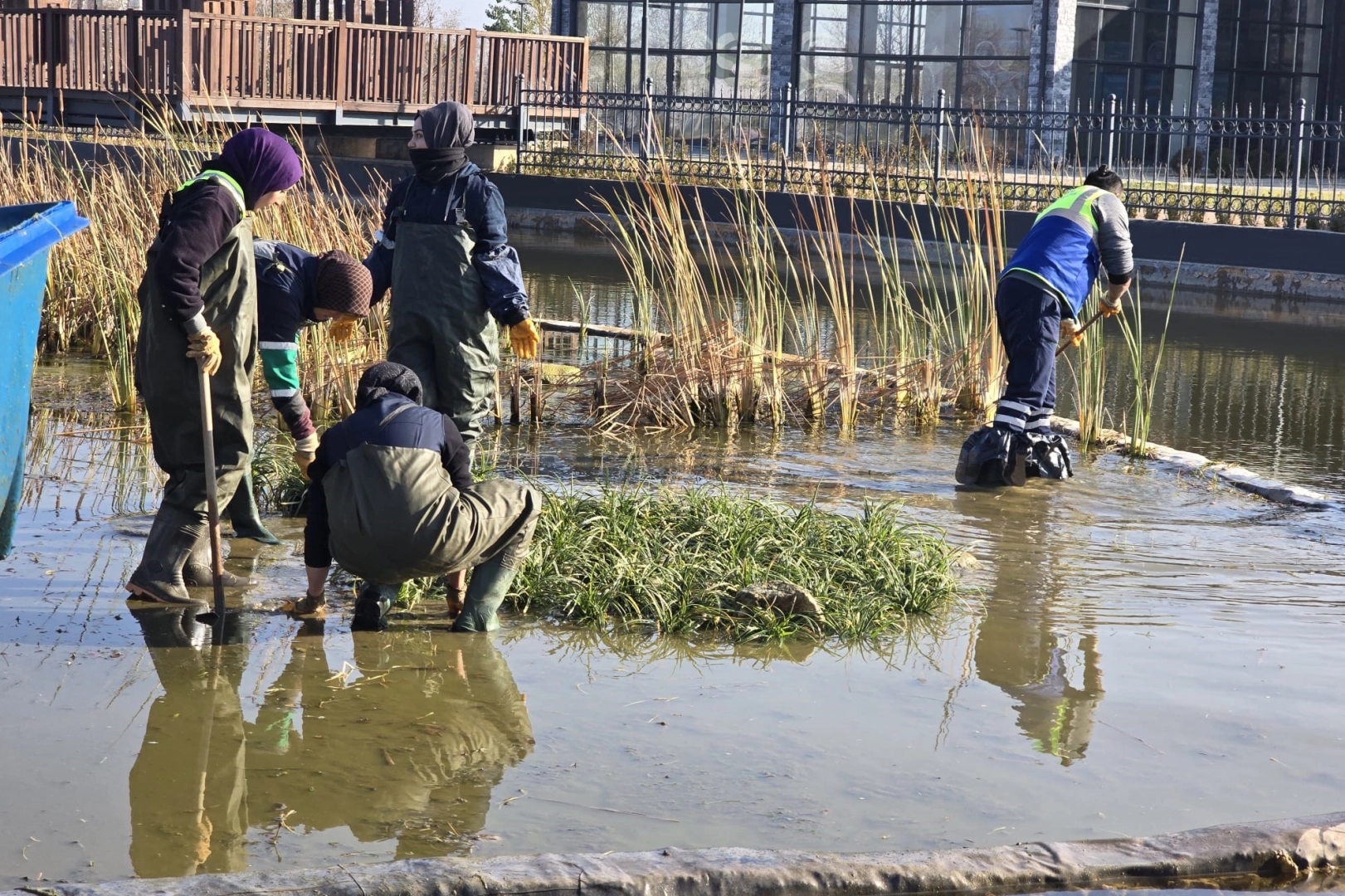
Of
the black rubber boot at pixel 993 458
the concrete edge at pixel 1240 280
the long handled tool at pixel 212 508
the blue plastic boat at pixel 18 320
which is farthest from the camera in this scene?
the concrete edge at pixel 1240 280

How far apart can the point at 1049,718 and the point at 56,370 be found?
644cm

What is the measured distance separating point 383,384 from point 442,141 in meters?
1.40

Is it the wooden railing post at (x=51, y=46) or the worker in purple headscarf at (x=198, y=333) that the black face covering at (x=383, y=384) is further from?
the wooden railing post at (x=51, y=46)

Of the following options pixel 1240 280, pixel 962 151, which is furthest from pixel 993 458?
pixel 1240 280

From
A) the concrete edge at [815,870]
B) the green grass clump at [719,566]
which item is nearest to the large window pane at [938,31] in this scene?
the green grass clump at [719,566]

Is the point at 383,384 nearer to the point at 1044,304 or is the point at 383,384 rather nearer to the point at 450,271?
the point at 450,271

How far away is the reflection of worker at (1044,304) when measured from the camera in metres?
7.05

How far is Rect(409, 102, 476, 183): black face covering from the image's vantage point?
5473mm

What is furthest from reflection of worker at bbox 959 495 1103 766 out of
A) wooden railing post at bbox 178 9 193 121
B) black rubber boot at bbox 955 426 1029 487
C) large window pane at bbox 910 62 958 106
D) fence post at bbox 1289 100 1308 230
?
large window pane at bbox 910 62 958 106

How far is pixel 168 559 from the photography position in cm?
473

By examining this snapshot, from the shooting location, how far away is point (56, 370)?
8688 mm

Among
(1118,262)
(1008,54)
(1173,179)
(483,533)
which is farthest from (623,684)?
(1008,54)

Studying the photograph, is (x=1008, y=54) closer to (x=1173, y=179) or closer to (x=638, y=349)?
(x=1173, y=179)

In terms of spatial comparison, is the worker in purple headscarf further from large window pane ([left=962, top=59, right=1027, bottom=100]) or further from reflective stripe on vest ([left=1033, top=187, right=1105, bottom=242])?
large window pane ([left=962, top=59, right=1027, bottom=100])
